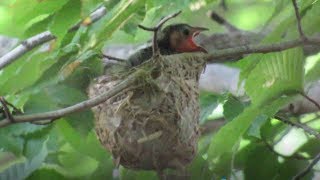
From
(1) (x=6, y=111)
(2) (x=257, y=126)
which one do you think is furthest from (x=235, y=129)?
(1) (x=6, y=111)

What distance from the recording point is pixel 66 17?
5.77ft

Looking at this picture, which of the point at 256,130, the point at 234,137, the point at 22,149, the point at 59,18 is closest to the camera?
the point at 59,18

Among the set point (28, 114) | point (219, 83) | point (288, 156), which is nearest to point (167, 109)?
point (28, 114)

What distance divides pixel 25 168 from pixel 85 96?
39 centimetres

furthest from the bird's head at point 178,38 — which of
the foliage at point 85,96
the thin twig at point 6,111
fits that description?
the thin twig at point 6,111

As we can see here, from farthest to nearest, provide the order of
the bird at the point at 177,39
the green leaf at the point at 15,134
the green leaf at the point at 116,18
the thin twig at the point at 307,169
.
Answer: the bird at the point at 177,39
the thin twig at the point at 307,169
the green leaf at the point at 15,134
the green leaf at the point at 116,18

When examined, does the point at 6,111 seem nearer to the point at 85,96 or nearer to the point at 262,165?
the point at 85,96

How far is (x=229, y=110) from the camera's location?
2.47m

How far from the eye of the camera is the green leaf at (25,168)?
8.00 feet

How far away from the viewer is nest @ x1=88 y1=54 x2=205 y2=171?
2.22 m

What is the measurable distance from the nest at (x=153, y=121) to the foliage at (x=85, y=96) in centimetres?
9

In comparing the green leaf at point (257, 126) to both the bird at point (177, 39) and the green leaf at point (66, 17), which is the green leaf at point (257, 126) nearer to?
the bird at point (177, 39)

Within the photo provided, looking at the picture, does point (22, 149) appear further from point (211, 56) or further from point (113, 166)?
point (211, 56)

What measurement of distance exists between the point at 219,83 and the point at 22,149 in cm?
171
